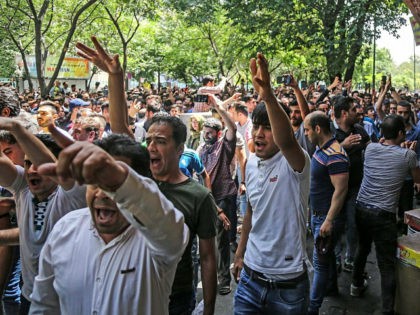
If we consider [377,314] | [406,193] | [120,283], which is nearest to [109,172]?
Result: [120,283]

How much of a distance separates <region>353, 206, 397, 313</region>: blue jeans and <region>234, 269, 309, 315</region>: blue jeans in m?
1.68

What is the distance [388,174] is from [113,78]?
106 inches

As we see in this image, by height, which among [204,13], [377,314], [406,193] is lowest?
[377,314]

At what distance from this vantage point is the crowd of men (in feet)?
5.55

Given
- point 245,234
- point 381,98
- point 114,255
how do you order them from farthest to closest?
1. point 381,98
2. point 245,234
3. point 114,255

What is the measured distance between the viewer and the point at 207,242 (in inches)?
107

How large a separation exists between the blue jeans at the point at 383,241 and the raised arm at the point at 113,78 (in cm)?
249

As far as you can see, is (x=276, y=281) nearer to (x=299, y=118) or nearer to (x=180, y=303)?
(x=180, y=303)

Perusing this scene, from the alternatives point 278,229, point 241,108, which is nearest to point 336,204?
point 278,229

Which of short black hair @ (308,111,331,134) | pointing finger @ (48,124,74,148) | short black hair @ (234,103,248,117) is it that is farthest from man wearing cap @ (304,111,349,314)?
short black hair @ (234,103,248,117)

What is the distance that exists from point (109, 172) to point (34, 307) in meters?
1.10

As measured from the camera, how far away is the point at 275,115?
2.54 meters

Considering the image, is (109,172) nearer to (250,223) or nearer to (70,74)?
(250,223)

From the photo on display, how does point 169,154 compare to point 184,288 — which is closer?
point 184,288
